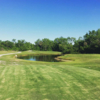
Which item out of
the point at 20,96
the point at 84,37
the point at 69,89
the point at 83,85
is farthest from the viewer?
the point at 84,37

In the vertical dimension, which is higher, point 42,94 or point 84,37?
point 84,37

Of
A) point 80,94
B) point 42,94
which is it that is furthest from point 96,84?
point 42,94

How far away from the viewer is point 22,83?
22.5ft

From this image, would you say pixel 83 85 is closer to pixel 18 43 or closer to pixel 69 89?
pixel 69 89

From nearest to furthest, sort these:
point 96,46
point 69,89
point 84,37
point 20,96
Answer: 1. point 20,96
2. point 69,89
3. point 96,46
4. point 84,37

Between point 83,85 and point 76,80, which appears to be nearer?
point 83,85

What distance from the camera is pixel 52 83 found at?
696 cm

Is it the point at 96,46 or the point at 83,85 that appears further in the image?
the point at 96,46

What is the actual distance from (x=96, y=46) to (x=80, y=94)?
188 feet

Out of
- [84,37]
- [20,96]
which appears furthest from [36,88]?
[84,37]

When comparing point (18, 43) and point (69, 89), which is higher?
point (18, 43)

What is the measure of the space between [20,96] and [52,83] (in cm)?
236

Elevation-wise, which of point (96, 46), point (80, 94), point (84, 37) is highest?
point (84, 37)

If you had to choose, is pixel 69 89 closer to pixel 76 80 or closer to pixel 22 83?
pixel 76 80
